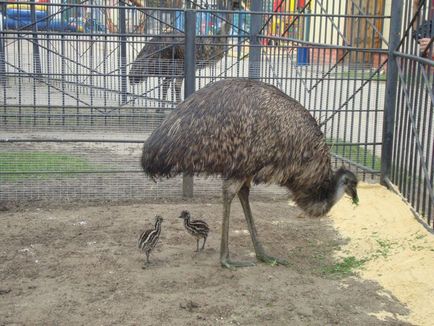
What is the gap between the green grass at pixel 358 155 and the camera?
8.69 meters

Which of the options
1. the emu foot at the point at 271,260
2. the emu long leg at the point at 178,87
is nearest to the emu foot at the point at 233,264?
the emu foot at the point at 271,260

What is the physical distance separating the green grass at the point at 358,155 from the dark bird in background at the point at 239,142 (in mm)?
2903

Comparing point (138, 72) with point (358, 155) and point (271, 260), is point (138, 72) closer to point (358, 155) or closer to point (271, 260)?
point (358, 155)

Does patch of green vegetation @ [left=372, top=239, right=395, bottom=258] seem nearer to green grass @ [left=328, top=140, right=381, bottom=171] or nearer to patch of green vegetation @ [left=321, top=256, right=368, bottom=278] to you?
patch of green vegetation @ [left=321, top=256, right=368, bottom=278]

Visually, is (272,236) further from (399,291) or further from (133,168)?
(133,168)

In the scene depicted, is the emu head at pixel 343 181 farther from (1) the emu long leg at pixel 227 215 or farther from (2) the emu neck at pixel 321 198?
(1) the emu long leg at pixel 227 215

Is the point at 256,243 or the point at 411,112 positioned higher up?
the point at 411,112

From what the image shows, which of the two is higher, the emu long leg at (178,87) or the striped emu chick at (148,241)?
the emu long leg at (178,87)

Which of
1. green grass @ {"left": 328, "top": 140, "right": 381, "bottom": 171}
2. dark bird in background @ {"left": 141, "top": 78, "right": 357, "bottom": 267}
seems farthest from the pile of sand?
dark bird in background @ {"left": 141, "top": 78, "right": 357, "bottom": 267}

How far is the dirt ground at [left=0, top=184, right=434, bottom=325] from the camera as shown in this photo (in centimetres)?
497

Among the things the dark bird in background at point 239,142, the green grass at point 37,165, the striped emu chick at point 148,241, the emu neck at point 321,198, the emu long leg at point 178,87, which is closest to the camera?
the dark bird in background at point 239,142

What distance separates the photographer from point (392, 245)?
21.2 ft

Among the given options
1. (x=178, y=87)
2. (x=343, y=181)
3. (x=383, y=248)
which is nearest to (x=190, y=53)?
(x=178, y=87)

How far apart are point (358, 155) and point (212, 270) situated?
369 cm
